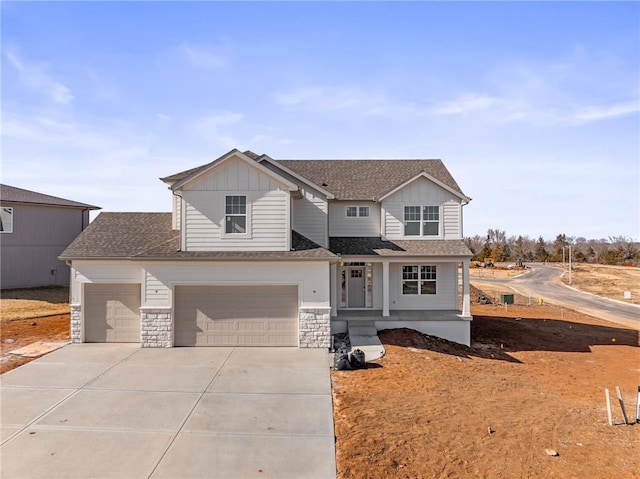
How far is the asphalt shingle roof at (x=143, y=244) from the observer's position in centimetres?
1388

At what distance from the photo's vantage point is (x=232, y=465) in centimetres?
684

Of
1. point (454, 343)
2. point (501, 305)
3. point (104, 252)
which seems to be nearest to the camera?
point (104, 252)

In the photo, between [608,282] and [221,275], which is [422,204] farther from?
[608,282]

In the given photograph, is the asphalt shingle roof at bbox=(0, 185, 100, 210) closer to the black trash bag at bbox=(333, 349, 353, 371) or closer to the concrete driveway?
the concrete driveway

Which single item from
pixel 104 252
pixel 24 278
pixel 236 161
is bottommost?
pixel 24 278

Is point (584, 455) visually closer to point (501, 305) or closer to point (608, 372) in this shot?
point (608, 372)

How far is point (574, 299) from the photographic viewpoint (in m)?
34.2

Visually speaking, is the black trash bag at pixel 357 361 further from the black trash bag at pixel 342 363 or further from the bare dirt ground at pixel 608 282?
the bare dirt ground at pixel 608 282

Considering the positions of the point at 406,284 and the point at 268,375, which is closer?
the point at 268,375

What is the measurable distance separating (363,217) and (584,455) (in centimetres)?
1250

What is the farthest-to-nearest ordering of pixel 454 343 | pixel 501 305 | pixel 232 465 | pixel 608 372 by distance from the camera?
pixel 501 305
pixel 454 343
pixel 608 372
pixel 232 465

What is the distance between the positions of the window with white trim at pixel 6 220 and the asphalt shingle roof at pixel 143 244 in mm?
14046

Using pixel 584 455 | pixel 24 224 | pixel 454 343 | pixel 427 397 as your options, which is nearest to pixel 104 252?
pixel 427 397

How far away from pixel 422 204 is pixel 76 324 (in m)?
14.3
